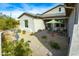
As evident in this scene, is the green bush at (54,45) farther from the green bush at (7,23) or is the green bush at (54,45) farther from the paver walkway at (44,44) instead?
the green bush at (7,23)

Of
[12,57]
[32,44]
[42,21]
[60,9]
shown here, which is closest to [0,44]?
[12,57]

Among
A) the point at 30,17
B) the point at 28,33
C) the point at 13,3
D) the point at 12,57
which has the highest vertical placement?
the point at 13,3

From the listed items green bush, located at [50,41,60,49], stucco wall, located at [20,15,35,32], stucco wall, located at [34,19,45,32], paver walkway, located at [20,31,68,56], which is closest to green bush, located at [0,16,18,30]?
stucco wall, located at [20,15,35,32]

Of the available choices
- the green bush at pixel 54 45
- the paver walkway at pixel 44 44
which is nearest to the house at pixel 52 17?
the paver walkway at pixel 44 44

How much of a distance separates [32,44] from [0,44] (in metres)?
0.86

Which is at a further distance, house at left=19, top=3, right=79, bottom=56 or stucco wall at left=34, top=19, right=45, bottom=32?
stucco wall at left=34, top=19, right=45, bottom=32

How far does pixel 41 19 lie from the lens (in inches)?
233

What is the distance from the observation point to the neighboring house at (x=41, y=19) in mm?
5797

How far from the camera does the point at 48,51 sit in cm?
593

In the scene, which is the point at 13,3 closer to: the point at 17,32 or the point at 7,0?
the point at 7,0

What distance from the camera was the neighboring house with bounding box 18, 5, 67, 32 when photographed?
19.0ft

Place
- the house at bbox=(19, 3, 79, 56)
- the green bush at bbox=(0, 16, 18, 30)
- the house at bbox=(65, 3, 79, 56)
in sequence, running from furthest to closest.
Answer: the green bush at bbox=(0, 16, 18, 30) → the house at bbox=(19, 3, 79, 56) → the house at bbox=(65, 3, 79, 56)

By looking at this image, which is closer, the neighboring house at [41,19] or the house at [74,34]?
the house at [74,34]

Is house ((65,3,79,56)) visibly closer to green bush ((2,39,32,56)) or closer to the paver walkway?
the paver walkway
